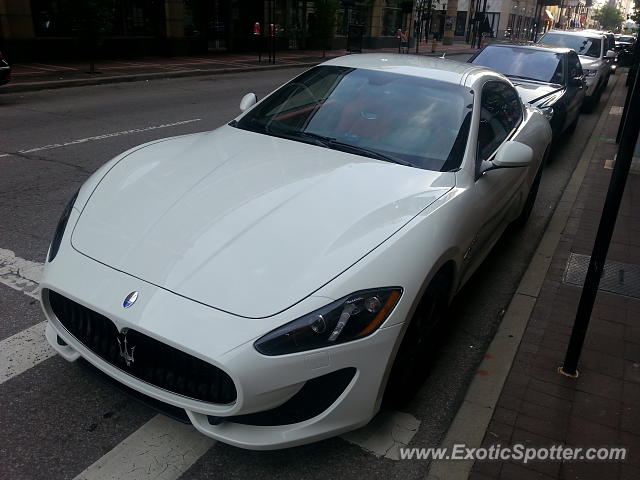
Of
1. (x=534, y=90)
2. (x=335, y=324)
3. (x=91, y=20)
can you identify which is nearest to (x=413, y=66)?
(x=335, y=324)

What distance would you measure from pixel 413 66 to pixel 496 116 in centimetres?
74

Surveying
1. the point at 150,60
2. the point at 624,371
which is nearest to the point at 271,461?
the point at 624,371

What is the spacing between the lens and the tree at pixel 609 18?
423 ft

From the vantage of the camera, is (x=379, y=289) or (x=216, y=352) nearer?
(x=216, y=352)

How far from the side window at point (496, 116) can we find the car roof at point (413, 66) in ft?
0.77

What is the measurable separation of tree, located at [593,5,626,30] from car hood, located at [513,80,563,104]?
14087 centimetres

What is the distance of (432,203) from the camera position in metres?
2.97

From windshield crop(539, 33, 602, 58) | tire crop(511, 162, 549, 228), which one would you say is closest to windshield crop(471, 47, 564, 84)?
tire crop(511, 162, 549, 228)

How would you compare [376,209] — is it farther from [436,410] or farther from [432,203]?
[436,410]

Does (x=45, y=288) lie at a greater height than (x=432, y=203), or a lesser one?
lesser

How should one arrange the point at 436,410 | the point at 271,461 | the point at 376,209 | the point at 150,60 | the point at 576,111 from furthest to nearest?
the point at 150,60 → the point at 576,111 → the point at 436,410 → the point at 376,209 → the point at 271,461

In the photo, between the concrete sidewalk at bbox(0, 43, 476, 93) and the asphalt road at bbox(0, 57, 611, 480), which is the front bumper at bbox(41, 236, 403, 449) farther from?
the concrete sidewalk at bbox(0, 43, 476, 93)

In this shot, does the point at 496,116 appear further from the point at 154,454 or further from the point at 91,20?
the point at 91,20

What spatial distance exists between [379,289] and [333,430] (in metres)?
0.62
